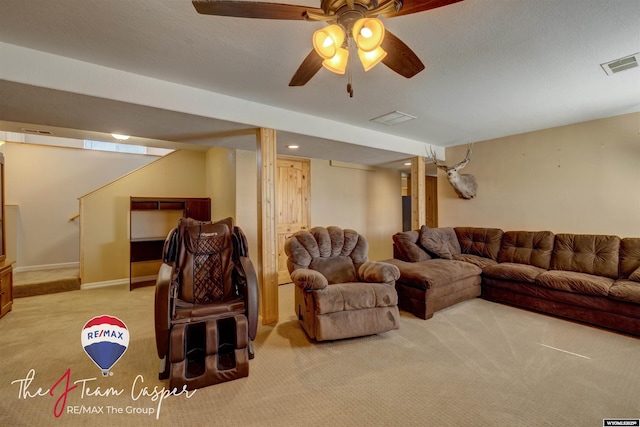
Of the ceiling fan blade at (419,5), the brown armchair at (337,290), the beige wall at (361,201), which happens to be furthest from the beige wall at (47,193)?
the ceiling fan blade at (419,5)

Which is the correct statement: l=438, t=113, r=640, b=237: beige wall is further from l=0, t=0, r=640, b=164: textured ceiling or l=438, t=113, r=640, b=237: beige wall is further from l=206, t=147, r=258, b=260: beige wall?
l=206, t=147, r=258, b=260: beige wall

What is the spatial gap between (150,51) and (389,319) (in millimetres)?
3021

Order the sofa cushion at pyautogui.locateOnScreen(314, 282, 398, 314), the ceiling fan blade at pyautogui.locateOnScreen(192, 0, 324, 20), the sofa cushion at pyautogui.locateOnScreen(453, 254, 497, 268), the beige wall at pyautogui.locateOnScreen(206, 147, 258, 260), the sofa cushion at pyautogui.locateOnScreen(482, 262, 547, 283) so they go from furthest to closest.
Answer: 1. the beige wall at pyautogui.locateOnScreen(206, 147, 258, 260)
2. the sofa cushion at pyautogui.locateOnScreen(453, 254, 497, 268)
3. the sofa cushion at pyautogui.locateOnScreen(482, 262, 547, 283)
4. the sofa cushion at pyautogui.locateOnScreen(314, 282, 398, 314)
5. the ceiling fan blade at pyautogui.locateOnScreen(192, 0, 324, 20)

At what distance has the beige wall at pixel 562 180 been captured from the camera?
3.32 meters

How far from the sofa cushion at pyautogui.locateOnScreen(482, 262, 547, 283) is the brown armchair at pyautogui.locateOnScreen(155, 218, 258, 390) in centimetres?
316

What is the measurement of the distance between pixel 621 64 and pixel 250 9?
3.01 m

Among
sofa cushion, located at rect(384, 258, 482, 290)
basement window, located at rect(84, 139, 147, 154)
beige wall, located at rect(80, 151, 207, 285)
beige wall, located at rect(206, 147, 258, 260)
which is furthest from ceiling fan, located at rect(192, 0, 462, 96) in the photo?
basement window, located at rect(84, 139, 147, 154)

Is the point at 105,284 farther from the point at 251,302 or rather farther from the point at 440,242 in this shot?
the point at 440,242

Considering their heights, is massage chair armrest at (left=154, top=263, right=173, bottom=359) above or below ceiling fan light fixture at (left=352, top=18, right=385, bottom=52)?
below

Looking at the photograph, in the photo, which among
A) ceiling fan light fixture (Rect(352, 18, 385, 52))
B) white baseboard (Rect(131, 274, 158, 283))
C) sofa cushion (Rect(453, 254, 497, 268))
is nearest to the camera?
ceiling fan light fixture (Rect(352, 18, 385, 52))

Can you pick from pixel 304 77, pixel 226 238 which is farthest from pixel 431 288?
pixel 304 77

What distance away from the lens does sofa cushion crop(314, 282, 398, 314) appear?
96.1 inches

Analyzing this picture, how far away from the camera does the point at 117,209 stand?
4.65m

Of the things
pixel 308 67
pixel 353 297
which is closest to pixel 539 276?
pixel 353 297
